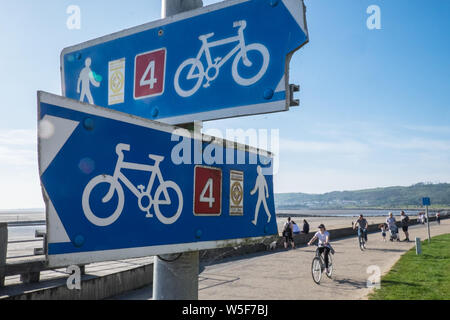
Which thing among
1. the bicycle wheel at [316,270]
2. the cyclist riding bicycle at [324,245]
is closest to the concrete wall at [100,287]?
the bicycle wheel at [316,270]

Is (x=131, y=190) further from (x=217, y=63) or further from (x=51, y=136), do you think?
(x=217, y=63)

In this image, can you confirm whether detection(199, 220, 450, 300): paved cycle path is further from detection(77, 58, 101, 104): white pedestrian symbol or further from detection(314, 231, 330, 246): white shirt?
detection(77, 58, 101, 104): white pedestrian symbol

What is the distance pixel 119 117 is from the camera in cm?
123

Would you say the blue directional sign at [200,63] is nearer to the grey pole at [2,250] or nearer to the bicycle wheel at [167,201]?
the bicycle wheel at [167,201]

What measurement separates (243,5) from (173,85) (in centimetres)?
50

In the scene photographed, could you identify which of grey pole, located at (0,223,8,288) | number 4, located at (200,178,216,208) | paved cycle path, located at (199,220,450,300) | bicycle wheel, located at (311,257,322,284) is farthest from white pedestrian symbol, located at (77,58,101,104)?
bicycle wheel, located at (311,257,322,284)

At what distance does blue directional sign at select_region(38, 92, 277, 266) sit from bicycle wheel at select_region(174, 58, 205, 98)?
0.29 m

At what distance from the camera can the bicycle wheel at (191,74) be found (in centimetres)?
168

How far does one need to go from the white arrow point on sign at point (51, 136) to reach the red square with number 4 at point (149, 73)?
764 mm

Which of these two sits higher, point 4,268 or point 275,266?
point 4,268

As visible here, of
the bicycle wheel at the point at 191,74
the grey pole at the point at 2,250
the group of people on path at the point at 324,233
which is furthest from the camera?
the group of people on path at the point at 324,233

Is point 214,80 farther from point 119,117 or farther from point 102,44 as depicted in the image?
point 102,44

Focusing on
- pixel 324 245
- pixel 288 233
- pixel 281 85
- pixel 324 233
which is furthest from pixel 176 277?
pixel 288 233
